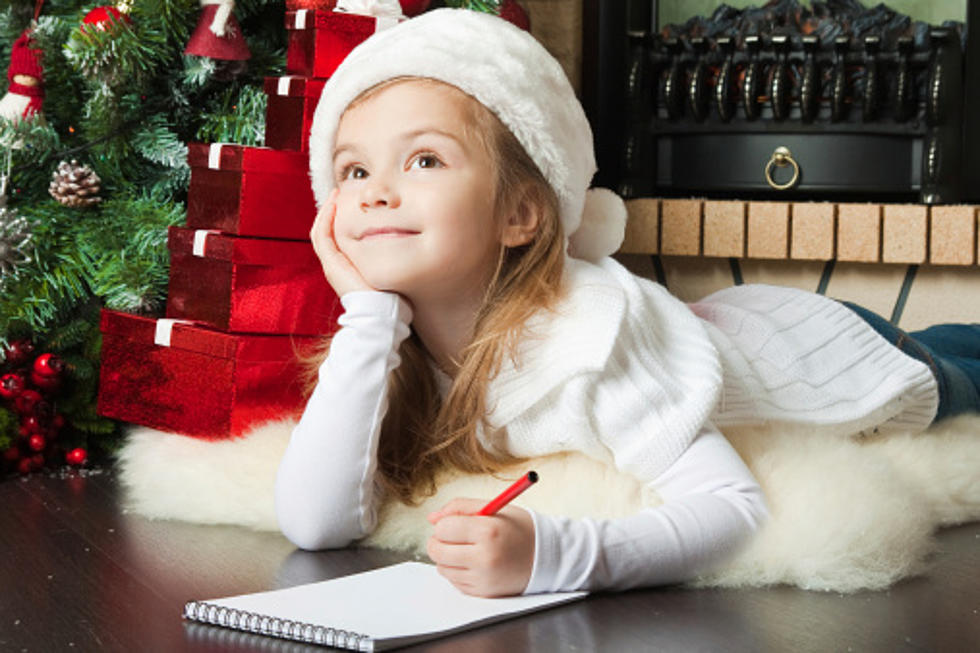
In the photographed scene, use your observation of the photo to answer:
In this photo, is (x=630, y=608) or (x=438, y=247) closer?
(x=630, y=608)

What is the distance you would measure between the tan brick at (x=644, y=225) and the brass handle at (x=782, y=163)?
A: 227 millimetres

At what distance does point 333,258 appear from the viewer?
1232 millimetres

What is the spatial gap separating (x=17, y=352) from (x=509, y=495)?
3.10ft

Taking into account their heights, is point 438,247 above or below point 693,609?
above

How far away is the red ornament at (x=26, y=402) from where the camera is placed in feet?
5.30

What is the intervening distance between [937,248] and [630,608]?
5.08 ft

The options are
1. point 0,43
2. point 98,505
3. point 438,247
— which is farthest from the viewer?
point 0,43

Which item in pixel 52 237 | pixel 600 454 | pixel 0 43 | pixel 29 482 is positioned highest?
pixel 0 43

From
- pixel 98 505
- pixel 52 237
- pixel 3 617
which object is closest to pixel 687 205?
pixel 52 237

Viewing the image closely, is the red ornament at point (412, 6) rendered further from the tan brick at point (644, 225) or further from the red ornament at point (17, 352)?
the tan brick at point (644, 225)

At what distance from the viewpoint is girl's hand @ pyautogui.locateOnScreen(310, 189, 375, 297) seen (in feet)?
3.98

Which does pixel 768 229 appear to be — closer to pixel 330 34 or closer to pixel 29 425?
pixel 330 34

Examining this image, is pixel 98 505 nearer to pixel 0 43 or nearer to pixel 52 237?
pixel 52 237

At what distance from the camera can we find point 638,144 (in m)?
2.57
